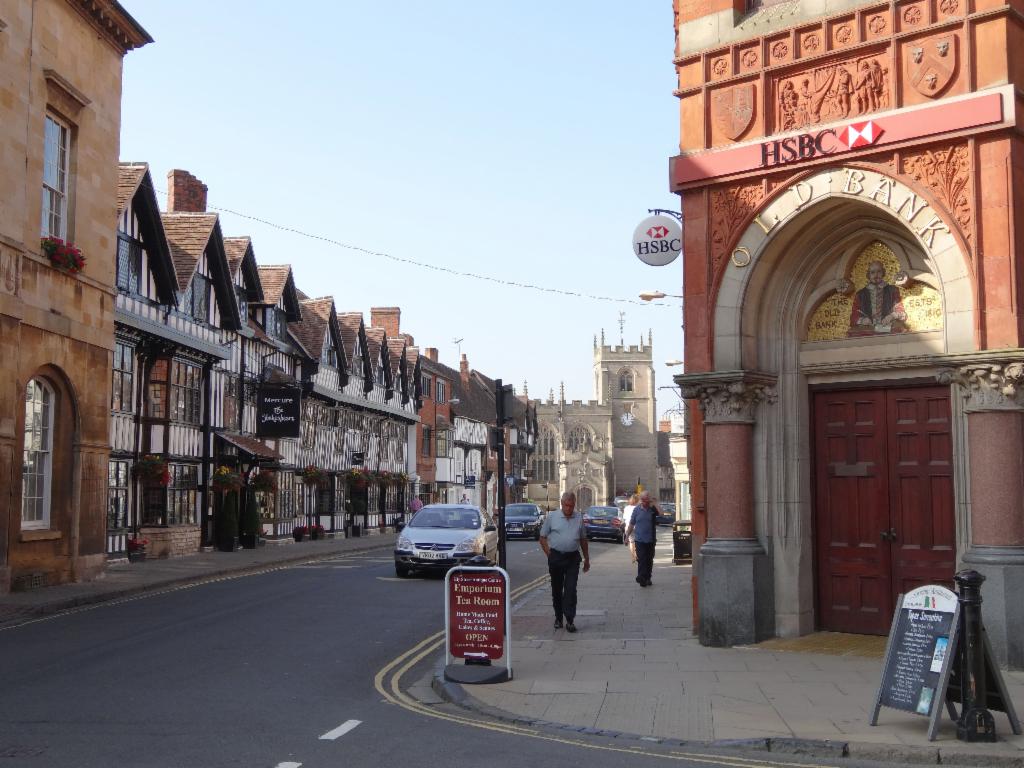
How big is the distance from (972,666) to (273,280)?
34.0 m

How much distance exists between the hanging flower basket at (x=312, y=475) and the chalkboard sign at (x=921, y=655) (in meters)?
33.0

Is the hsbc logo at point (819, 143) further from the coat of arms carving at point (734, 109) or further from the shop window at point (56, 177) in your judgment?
the shop window at point (56, 177)

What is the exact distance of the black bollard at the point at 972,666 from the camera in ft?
24.4

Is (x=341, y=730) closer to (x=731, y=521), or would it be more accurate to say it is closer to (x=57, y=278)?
(x=731, y=521)

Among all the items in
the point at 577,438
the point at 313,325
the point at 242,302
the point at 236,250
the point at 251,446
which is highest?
the point at 236,250

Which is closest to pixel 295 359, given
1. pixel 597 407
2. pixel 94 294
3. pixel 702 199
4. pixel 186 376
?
pixel 186 376

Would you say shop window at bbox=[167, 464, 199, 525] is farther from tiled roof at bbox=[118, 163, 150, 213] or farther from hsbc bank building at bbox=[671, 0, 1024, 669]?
hsbc bank building at bbox=[671, 0, 1024, 669]

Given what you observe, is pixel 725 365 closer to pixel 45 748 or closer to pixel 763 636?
pixel 763 636

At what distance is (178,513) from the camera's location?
3003 centimetres

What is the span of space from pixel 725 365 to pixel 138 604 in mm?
9975

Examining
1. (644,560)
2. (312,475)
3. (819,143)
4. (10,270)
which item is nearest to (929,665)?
(819,143)

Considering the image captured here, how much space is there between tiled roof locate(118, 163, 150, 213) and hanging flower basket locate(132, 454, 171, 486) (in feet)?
19.7

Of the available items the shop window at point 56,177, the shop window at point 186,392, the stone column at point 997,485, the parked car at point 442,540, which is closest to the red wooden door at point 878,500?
the stone column at point 997,485

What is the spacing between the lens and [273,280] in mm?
39156
